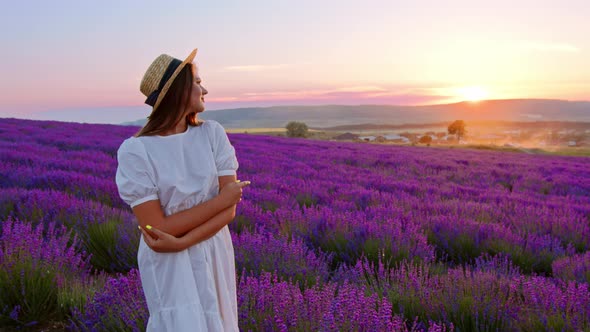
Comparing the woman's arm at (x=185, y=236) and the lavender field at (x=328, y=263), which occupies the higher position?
the woman's arm at (x=185, y=236)

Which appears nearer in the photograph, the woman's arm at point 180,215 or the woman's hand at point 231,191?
the woman's arm at point 180,215

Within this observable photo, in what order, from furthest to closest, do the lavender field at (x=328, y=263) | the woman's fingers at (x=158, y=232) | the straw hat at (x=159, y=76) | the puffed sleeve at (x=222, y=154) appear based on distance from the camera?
1. the lavender field at (x=328, y=263)
2. the puffed sleeve at (x=222, y=154)
3. the straw hat at (x=159, y=76)
4. the woman's fingers at (x=158, y=232)

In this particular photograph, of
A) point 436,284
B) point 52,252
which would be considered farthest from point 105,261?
point 436,284

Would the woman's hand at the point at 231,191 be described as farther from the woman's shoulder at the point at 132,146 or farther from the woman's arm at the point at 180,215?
the woman's shoulder at the point at 132,146

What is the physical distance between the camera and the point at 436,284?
8.62ft

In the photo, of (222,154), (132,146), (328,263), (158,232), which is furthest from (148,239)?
(328,263)

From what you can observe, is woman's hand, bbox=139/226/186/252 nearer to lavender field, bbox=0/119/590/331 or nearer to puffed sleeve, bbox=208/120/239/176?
puffed sleeve, bbox=208/120/239/176

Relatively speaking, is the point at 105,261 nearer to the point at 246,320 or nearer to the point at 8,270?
the point at 8,270

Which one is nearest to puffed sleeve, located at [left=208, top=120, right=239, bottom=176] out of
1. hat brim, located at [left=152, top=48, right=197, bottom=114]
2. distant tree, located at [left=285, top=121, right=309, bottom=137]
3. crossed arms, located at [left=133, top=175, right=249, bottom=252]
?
crossed arms, located at [left=133, top=175, right=249, bottom=252]

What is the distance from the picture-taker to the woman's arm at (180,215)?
154cm

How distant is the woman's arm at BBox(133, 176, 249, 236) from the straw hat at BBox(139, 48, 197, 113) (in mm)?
389

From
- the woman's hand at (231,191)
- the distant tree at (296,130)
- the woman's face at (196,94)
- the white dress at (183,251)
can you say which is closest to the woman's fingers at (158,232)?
the white dress at (183,251)

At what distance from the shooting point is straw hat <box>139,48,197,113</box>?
1.61m

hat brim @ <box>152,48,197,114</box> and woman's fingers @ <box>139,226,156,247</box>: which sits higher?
hat brim @ <box>152,48,197,114</box>
